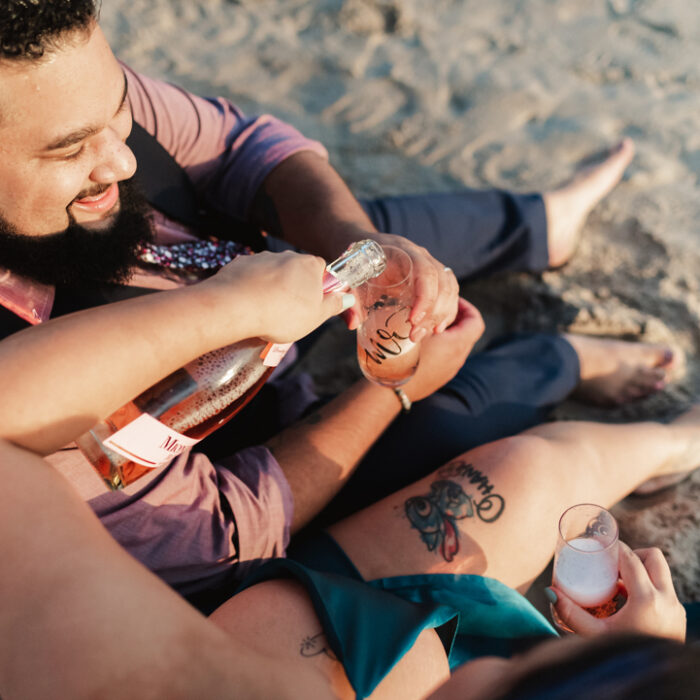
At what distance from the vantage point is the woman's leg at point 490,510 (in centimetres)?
138

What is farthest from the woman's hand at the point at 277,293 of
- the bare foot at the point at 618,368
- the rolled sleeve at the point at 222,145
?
the bare foot at the point at 618,368

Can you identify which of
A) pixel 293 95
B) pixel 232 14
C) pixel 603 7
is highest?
pixel 603 7

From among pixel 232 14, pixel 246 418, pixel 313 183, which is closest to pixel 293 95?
pixel 232 14

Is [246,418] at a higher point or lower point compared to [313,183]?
lower

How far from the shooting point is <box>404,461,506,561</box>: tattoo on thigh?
1399 mm

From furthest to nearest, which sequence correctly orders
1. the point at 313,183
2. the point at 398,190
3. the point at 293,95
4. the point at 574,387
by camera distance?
the point at 293,95 → the point at 398,190 → the point at 574,387 → the point at 313,183

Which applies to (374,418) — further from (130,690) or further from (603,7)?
(603,7)

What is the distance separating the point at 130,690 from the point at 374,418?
930mm

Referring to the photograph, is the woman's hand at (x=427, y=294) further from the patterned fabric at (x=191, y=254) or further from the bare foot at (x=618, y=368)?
the bare foot at (x=618, y=368)

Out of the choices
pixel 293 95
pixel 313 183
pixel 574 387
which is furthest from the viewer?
pixel 293 95

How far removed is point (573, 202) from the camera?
7.79 ft

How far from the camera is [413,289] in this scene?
53.4 inches

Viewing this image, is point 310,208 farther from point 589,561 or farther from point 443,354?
point 589,561

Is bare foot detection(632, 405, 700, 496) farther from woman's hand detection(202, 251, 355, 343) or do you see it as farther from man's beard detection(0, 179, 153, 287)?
man's beard detection(0, 179, 153, 287)
